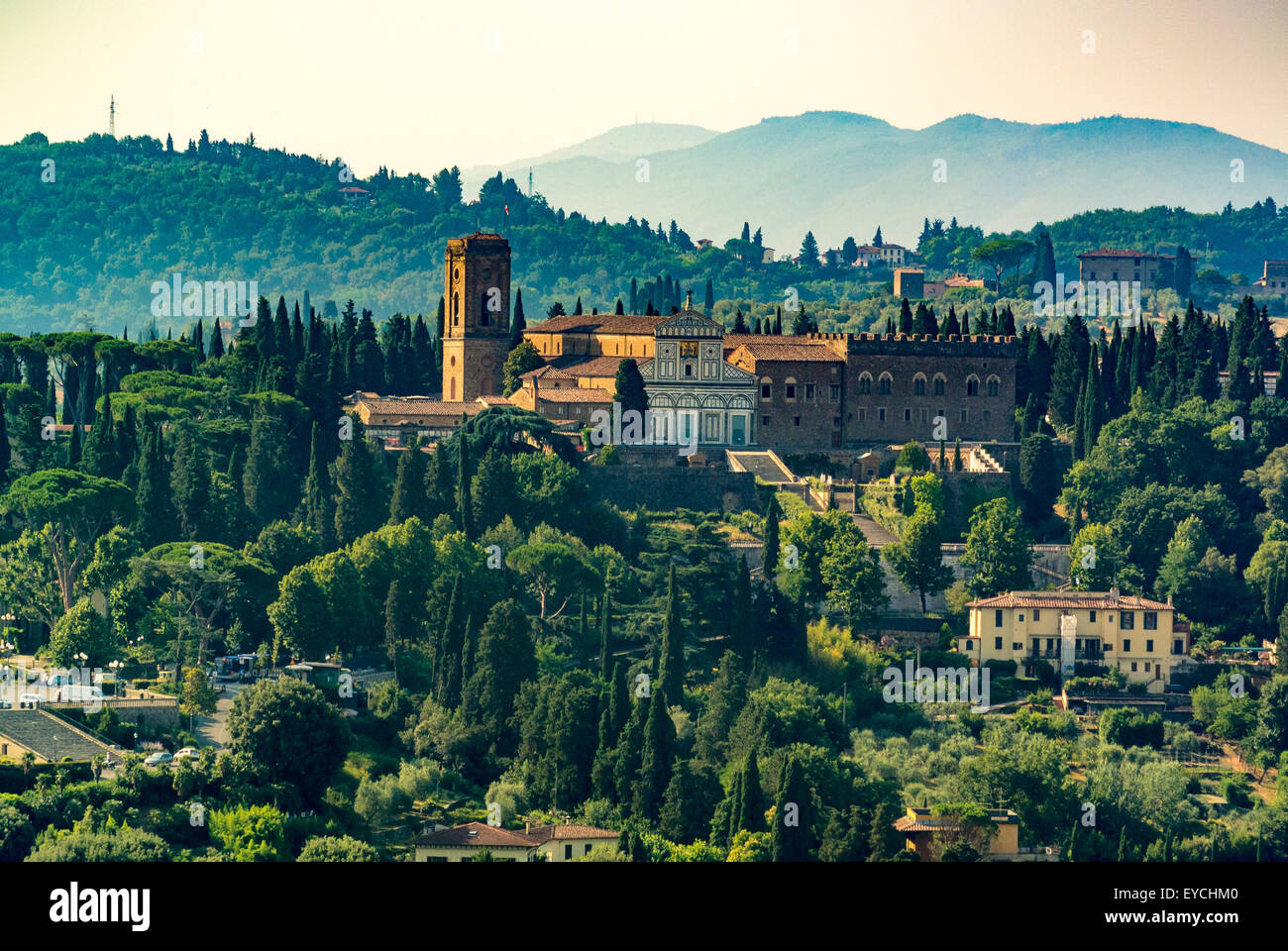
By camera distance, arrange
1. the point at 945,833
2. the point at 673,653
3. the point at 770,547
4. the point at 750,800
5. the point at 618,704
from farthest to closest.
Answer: the point at 770,547 < the point at 673,653 < the point at 618,704 < the point at 945,833 < the point at 750,800

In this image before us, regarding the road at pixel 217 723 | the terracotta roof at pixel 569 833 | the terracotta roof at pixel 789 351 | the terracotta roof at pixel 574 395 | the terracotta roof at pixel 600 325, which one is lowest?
the terracotta roof at pixel 569 833

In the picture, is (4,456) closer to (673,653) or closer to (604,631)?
(604,631)

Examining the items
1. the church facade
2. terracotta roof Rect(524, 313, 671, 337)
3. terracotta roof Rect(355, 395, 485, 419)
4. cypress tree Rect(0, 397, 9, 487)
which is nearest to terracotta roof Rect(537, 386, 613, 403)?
the church facade

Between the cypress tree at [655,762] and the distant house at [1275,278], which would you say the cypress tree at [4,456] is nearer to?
the cypress tree at [655,762]

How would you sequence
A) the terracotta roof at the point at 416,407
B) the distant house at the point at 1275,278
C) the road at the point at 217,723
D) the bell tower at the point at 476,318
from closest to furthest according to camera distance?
the road at the point at 217,723
the terracotta roof at the point at 416,407
the bell tower at the point at 476,318
the distant house at the point at 1275,278

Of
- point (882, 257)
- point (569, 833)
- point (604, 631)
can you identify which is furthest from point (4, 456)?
point (882, 257)

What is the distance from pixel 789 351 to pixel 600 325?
6.17 metres

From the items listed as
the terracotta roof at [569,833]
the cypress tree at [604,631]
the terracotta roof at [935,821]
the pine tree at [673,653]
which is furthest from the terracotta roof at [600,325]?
the terracotta roof at [569,833]

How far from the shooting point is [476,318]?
72.1m

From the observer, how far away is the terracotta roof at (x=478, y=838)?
4309cm

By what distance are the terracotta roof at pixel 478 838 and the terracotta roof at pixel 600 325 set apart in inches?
1048

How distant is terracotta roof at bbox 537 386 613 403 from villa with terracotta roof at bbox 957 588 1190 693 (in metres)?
13.0
